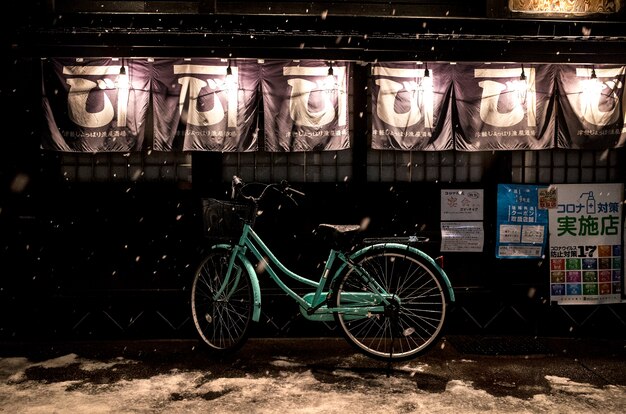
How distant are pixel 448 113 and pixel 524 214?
1.97 meters

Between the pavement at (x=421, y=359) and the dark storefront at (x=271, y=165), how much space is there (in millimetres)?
442

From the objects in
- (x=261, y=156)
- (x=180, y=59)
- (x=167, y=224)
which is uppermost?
(x=180, y=59)

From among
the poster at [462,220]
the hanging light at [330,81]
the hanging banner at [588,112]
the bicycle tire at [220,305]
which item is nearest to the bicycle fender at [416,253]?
the bicycle tire at [220,305]

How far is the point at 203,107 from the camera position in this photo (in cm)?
768

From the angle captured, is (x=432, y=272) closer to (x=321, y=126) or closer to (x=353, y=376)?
(x=353, y=376)

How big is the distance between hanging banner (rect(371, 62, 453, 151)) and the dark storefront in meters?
0.05

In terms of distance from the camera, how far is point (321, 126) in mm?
7738

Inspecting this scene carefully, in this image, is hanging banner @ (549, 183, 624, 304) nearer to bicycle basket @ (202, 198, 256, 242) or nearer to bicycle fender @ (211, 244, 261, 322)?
bicycle fender @ (211, 244, 261, 322)

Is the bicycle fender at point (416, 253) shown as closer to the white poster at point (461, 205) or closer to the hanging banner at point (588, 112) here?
the white poster at point (461, 205)

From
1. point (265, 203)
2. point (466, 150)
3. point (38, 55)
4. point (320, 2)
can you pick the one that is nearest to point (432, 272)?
point (466, 150)

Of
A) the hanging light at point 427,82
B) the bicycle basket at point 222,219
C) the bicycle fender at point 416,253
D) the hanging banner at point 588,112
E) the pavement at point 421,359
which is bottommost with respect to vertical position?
the pavement at point 421,359

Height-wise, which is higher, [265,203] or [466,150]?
[466,150]

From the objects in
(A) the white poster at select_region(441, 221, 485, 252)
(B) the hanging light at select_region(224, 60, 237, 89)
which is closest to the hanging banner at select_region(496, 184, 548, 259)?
(A) the white poster at select_region(441, 221, 485, 252)

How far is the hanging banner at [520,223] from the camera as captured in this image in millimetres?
8227
